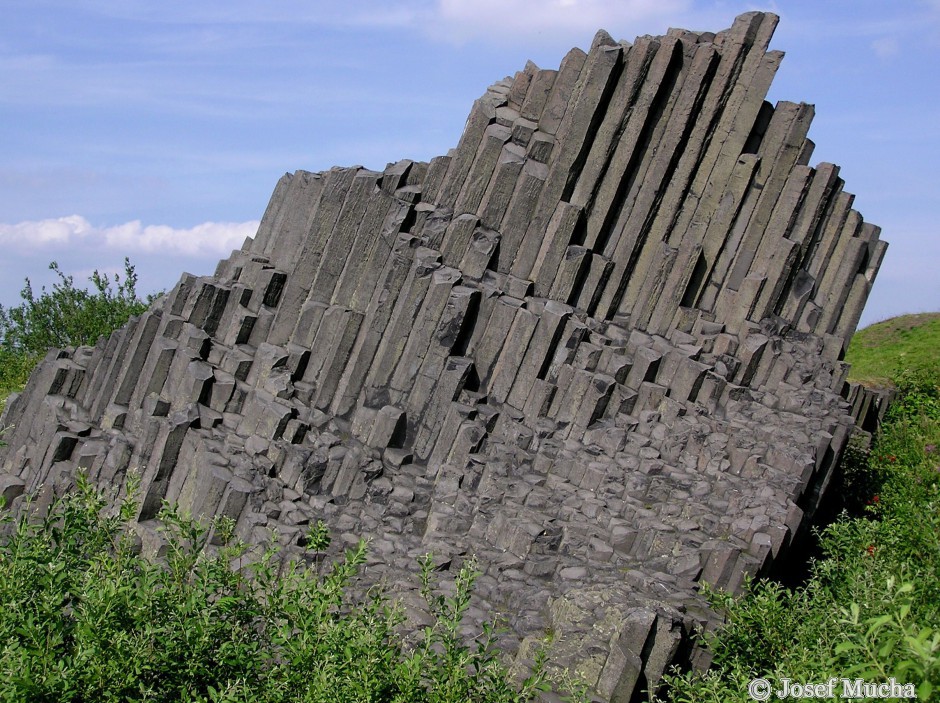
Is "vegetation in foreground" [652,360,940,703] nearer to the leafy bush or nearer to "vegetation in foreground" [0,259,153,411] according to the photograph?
the leafy bush

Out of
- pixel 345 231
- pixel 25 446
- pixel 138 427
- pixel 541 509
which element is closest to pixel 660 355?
pixel 541 509

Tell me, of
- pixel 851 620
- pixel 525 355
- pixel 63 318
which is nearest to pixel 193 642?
pixel 851 620

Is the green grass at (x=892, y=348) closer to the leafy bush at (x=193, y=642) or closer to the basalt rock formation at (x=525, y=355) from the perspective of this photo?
the basalt rock formation at (x=525, y=355)

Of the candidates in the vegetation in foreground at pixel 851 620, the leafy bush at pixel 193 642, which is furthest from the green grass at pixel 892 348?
the leafy bush at pixel 193 642

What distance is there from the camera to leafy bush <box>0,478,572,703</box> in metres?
8.20

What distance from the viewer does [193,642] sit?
28.8 ft

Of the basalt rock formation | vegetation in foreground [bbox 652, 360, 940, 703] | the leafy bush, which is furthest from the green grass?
the leafy bush

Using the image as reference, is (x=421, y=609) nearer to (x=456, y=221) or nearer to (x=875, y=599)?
(x=875, y=599)

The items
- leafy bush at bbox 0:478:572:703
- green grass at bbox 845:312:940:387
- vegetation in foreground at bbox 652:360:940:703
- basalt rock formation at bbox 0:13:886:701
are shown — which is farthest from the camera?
green grass at bbox 845:312:940:387

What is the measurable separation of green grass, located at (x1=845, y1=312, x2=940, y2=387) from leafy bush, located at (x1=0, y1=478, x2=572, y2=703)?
25.2 metres

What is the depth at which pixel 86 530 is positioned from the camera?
33.9 feet

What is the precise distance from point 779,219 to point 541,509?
8499mm

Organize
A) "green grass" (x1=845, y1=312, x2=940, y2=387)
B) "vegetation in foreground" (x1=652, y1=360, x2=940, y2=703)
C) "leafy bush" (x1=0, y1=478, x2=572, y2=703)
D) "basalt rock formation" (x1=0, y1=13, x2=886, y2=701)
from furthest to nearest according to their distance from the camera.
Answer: "green grass" (x1=845, y1=312, x2=940, y2=387) < "basalt rock formation" (x1=0, y1=13, x2=886, y2=701) < "leafy bush" (x1=0, y1=478, x2=572, y2=703) < "vegetation in foreground" (x1=652, y1=360, x2=940, y2=703)

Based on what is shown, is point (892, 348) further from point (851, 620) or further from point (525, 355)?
point (851, 620)
